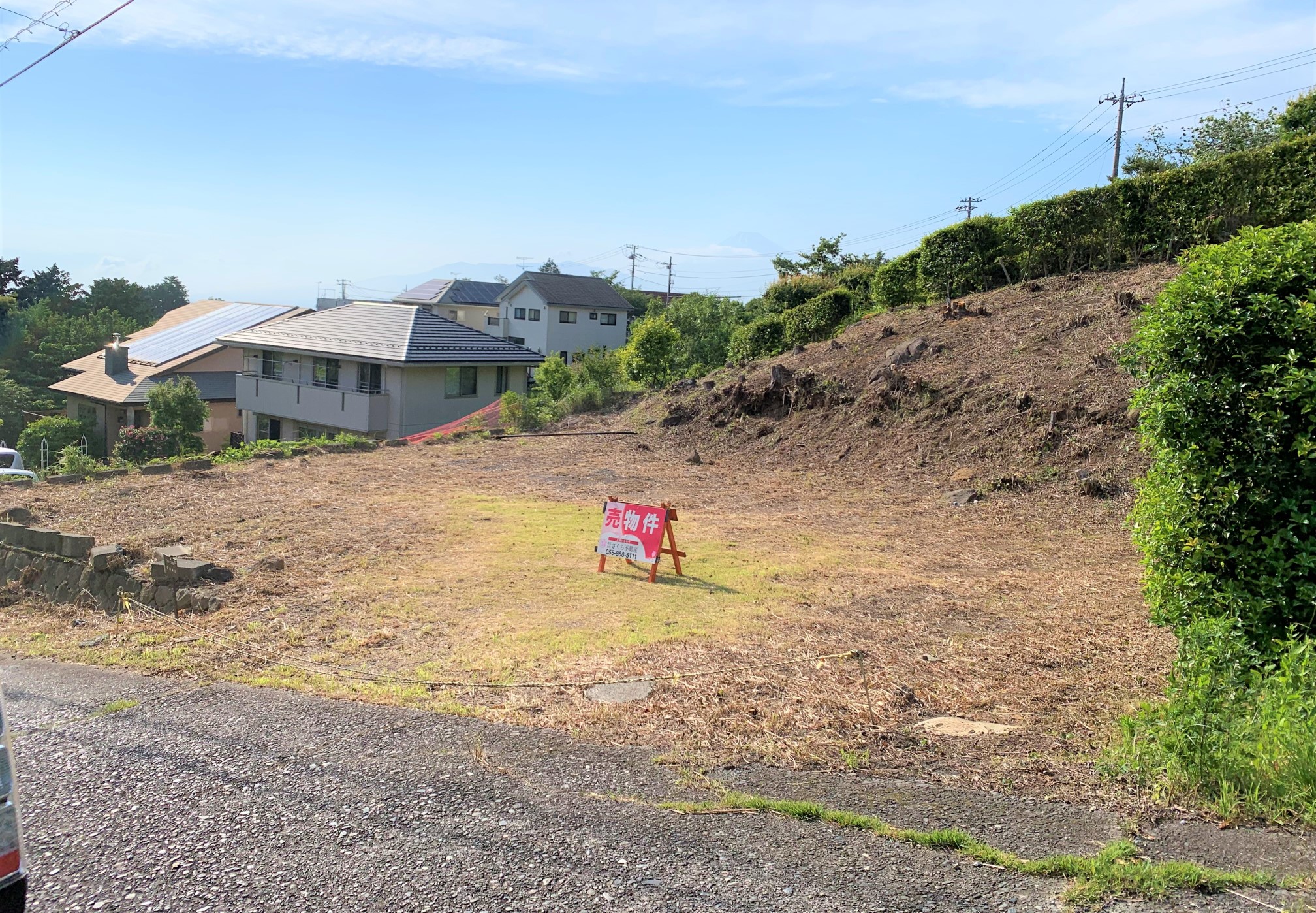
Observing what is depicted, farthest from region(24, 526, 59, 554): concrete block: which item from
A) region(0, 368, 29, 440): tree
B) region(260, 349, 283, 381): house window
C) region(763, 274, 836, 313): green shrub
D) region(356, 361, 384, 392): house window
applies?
region(0, 368, 29, 440): tree

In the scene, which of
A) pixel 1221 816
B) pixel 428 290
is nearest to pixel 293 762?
pixel 1221 816

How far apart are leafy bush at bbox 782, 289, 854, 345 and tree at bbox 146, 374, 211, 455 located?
16.6 meters

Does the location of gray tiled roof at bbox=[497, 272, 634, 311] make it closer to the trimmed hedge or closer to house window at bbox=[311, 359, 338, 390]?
house window at bbox=[311, 359, 338, 390]

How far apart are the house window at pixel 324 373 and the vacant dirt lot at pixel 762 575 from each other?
33.8ft

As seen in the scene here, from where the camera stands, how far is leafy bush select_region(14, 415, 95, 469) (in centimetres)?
2578

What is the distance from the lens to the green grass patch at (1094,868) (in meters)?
2.91

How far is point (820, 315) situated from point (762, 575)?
14.4 m

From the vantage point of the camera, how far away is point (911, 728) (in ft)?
14.6

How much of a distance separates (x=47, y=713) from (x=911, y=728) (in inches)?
185

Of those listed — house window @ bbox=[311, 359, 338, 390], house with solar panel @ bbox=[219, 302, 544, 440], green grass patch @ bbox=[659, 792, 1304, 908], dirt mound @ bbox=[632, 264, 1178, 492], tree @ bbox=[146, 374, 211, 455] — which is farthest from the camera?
house window @ bbox=[311, 359, 338, 390]

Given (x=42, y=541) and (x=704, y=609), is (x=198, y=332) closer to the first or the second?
(x=42, y=541)

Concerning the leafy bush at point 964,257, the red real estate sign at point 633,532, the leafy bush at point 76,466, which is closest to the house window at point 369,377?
the leafy bush at point 76,466

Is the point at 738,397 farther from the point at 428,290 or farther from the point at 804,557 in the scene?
the point at 428,290

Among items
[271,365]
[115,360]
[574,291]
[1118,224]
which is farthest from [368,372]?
[574,291]
